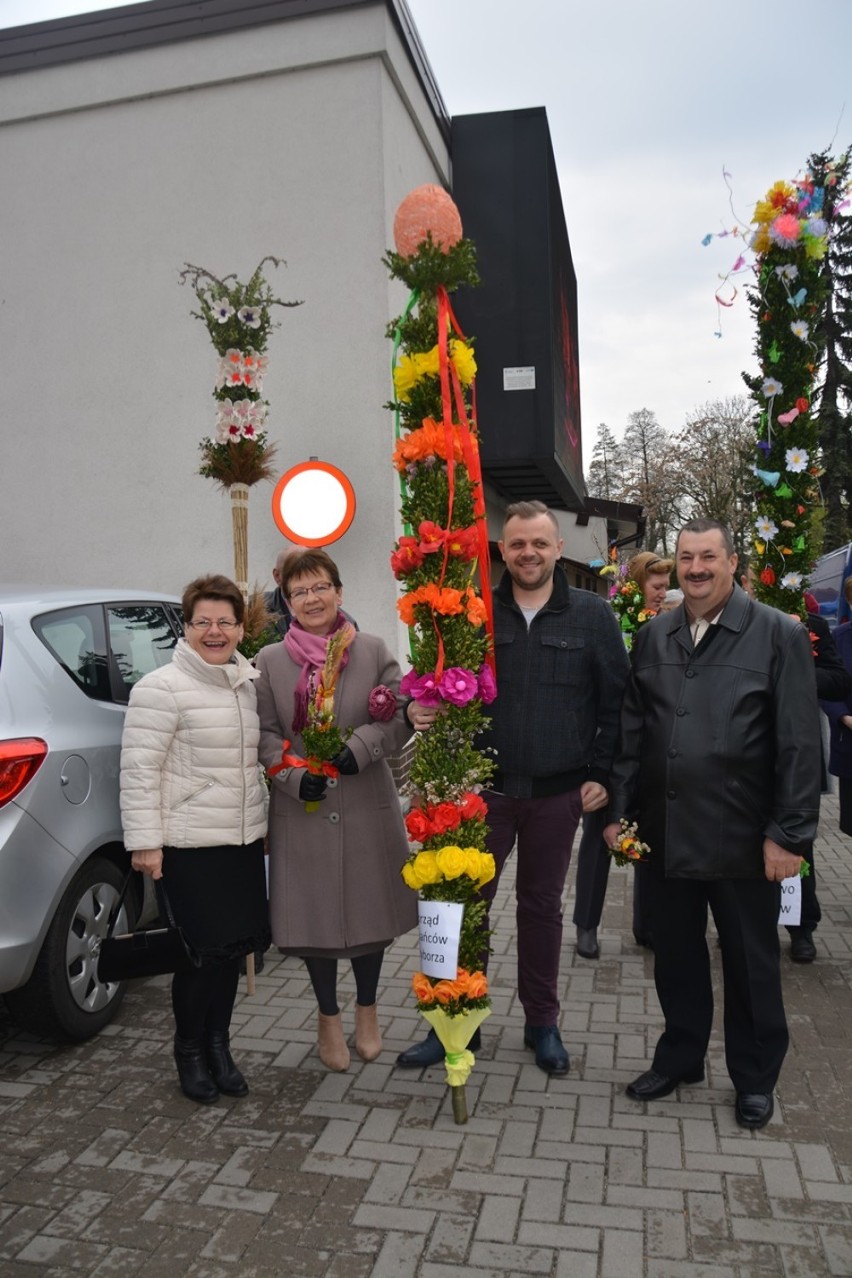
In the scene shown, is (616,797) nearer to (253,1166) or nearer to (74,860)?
(253,1166)

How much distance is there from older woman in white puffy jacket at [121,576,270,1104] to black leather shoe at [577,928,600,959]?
2.08 m

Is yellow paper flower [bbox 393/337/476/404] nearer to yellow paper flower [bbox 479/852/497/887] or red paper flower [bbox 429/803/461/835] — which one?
red paper flower [bbox 429/803/461/835]

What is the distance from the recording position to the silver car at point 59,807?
3.72m

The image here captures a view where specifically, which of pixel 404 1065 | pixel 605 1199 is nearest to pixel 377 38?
pixel 404 1065

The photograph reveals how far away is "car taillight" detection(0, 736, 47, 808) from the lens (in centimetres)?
369

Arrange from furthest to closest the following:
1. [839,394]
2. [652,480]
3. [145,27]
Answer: [652,480] → [839,394] → [145,27]

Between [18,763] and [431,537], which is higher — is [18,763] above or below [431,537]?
below

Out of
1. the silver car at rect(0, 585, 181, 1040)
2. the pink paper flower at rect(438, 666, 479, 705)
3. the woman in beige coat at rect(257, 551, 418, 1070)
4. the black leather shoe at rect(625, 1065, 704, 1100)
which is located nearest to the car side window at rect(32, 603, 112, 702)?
the silver car at rect(0, 585, 181, 1040)

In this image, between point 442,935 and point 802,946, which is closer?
point 442,935

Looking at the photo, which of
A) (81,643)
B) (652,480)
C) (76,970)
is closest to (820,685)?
(81,643)

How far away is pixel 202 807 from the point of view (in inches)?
144

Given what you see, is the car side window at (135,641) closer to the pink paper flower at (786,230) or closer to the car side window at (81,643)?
the car side window at (81,643)

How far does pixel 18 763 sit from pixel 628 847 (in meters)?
2.25

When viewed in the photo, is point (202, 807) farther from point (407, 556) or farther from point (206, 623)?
point (407, 556)
